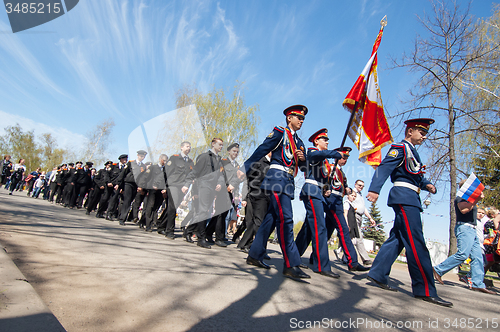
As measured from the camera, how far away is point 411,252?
381 centimetres

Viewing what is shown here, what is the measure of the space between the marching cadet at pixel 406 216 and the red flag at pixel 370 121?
853 mm

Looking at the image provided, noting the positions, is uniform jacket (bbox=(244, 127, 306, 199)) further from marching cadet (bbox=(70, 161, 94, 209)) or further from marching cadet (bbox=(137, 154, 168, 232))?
marching cadet (bbox=(70, 161, 94, 209))

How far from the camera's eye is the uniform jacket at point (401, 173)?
3.96 m

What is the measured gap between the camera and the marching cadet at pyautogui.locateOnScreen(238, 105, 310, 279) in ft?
13.0

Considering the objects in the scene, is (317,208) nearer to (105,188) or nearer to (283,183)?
(283,183)

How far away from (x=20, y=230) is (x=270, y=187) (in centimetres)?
383

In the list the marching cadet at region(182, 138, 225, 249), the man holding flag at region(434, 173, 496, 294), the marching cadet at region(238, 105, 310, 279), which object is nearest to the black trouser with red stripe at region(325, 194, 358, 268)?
the marching cadet at region(238, 105, 310, 279)

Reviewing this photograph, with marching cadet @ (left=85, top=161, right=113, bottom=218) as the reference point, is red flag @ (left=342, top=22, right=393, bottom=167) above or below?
above

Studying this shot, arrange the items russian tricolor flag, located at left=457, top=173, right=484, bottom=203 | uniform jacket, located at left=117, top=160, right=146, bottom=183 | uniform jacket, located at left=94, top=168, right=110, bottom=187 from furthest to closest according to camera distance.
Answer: uniform jacket, located at left=94, top=168, right=110, bottom=187 → uniform jacket, located at left=117, top=160, right=146, bottom=183 → russian tricolor flag, located at left=457, top=173, right=484, bottom=203

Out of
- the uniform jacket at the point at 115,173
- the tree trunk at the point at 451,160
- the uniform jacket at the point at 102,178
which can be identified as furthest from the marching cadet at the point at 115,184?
the tree trunk at the point at 451,160

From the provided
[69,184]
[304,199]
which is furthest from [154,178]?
[69,184]

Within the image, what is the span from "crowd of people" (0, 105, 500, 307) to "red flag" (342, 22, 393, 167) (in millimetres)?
445

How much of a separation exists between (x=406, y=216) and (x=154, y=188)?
5.94 metres

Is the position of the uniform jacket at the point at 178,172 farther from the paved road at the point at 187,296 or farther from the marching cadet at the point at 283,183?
the marching cadet at the point at 283,183
